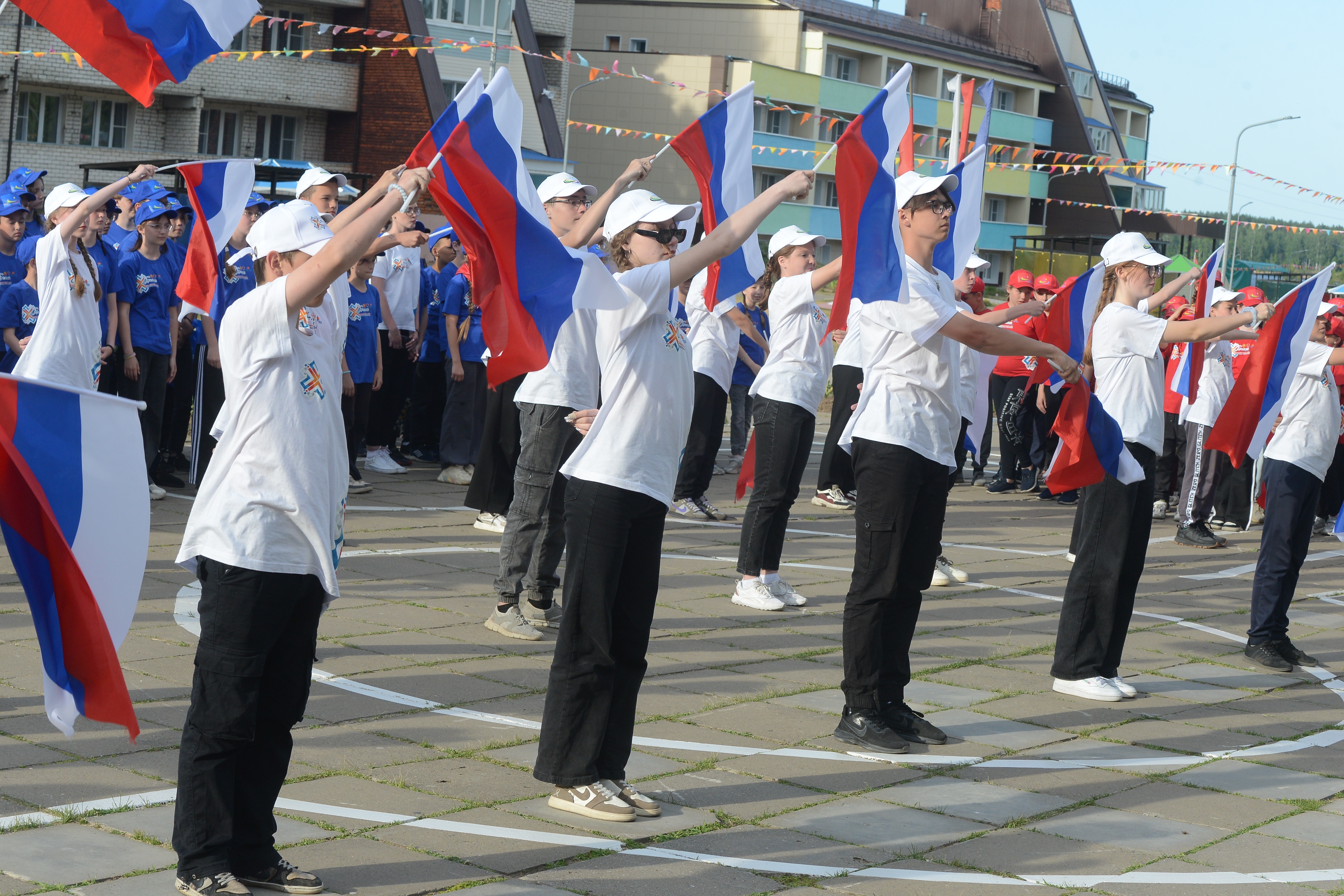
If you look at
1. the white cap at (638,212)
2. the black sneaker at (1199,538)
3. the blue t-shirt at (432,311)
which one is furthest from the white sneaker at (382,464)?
the white cap at (638,212)

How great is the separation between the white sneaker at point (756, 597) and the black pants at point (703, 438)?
3307mm

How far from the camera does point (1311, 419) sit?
833 cm

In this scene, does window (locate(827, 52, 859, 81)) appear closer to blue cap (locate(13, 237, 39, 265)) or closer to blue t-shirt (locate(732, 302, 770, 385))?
blue t-shirt (locate(732, 302, 770, 385))

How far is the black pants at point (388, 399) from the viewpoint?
1412cm

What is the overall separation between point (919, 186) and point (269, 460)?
319cm

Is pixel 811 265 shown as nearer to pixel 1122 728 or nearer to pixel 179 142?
pixel 1122 728

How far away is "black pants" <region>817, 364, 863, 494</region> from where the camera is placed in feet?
41.2

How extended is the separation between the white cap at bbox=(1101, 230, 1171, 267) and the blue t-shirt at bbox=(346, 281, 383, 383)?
696cm

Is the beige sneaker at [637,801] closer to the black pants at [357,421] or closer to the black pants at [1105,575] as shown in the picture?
the black pants at [1105,575]

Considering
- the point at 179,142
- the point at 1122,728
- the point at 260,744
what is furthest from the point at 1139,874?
the point at 179,142

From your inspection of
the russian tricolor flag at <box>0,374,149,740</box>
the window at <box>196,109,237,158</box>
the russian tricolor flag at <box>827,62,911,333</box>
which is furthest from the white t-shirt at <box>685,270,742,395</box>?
the window at <box>196,109,237,158</box>

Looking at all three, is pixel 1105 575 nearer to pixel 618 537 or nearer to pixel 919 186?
pixel 919 186

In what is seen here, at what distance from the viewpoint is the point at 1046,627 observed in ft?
29.0

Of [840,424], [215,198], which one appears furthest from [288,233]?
[840,424]
